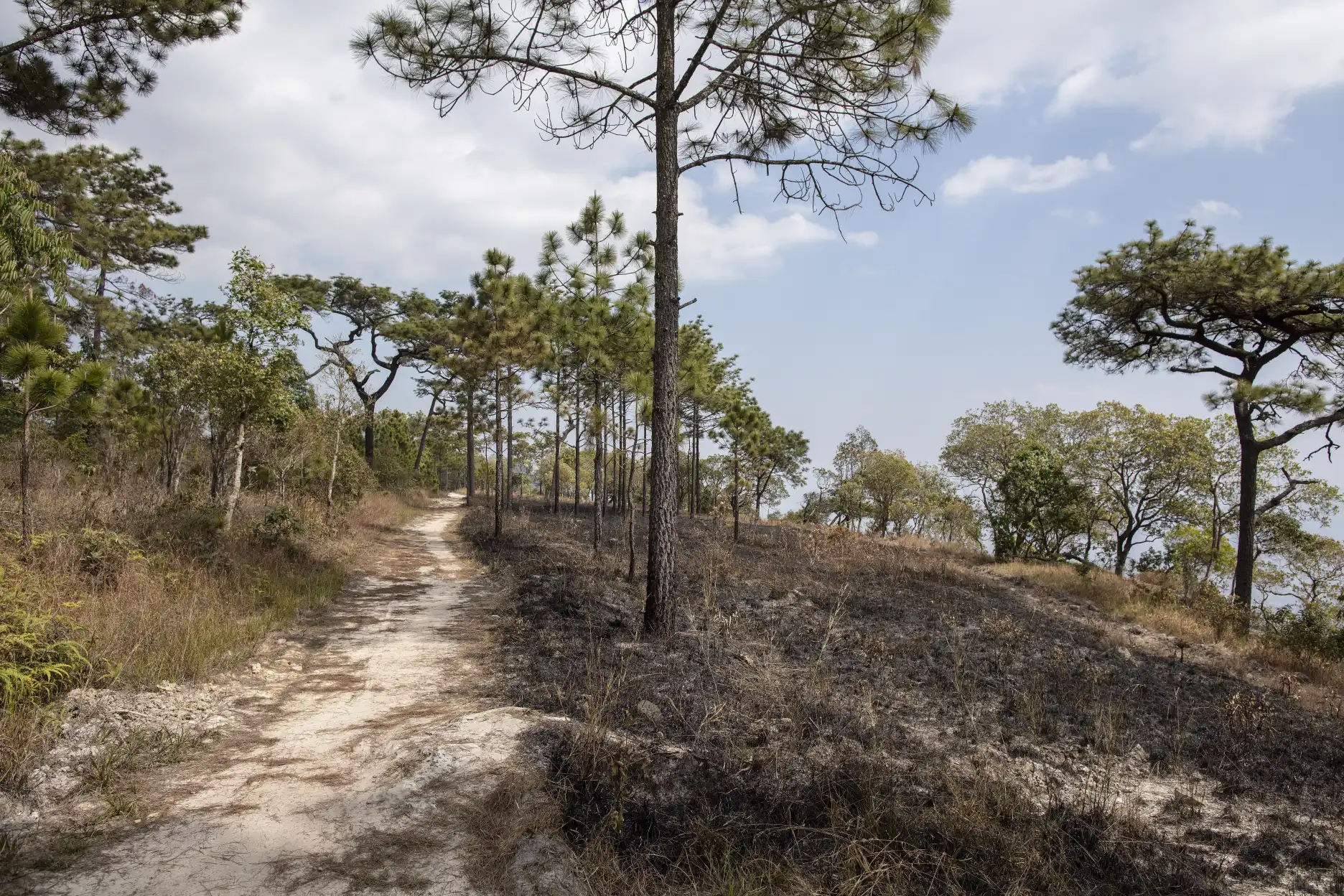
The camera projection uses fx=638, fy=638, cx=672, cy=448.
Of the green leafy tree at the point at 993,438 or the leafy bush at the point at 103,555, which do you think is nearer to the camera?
the leafy bush at the point at 103,555

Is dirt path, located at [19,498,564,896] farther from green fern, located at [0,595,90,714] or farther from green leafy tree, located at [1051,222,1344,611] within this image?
green leafy tree, located at [1051,222,1344,611]

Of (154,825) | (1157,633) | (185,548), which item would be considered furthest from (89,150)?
(1157,633)

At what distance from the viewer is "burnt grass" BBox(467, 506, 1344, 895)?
11.2ft

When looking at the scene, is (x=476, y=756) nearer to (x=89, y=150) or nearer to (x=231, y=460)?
(x=231, y=460)

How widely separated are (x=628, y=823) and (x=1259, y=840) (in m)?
3.82

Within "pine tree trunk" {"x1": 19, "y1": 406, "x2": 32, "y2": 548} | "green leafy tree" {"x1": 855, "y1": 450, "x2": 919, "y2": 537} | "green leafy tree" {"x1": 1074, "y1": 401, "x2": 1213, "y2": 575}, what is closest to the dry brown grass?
"pine tree trunk" {"x1": 19, "y1": 406, "x2": 32, "y2": 548}

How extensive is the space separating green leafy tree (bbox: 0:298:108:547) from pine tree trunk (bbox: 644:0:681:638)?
21.0 feet

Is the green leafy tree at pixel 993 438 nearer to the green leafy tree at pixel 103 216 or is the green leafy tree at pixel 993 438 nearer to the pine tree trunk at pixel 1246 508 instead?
the pine tree trunk at pixel 1246 508

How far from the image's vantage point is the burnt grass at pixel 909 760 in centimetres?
342

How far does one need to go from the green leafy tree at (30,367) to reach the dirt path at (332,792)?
363 centimetres

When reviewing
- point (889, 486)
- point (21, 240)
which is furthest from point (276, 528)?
point (889, 486)

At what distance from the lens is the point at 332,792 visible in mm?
3855

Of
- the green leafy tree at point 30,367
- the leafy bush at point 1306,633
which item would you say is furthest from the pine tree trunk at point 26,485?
the leafy bush at point 1306,633

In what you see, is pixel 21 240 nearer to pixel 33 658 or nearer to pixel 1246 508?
pixel 33 658
